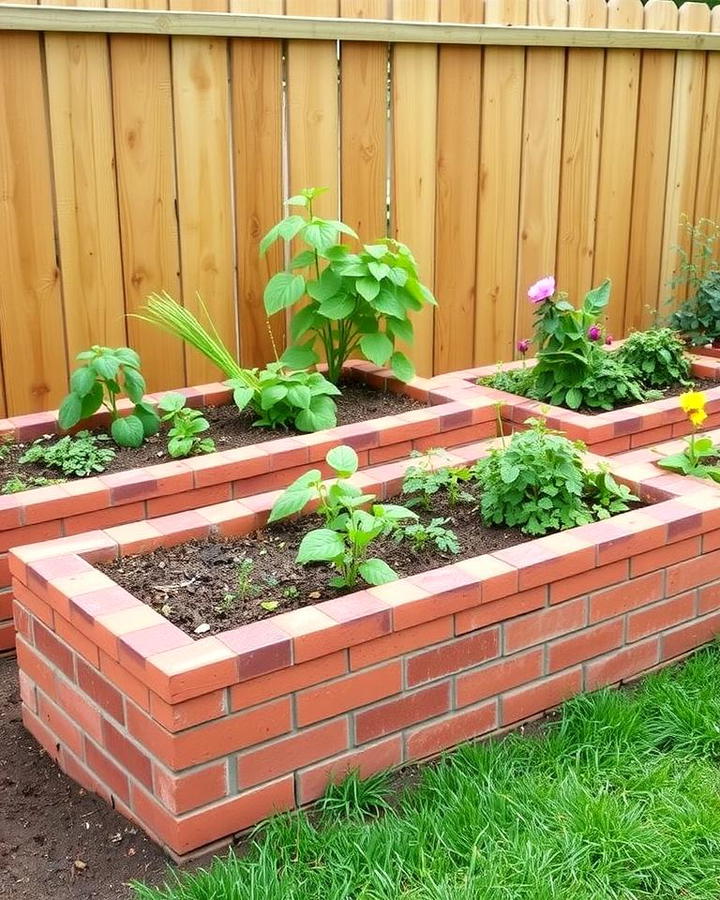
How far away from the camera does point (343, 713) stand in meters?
2.51

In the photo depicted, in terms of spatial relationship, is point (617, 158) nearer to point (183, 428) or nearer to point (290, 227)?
point (290, 227)

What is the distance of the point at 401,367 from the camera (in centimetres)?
432

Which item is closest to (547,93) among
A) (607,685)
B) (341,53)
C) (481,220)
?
(481,220)

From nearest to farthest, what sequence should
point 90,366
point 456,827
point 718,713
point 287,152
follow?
point 456,827 → point 718,713 → point 90,366 → point 287,152

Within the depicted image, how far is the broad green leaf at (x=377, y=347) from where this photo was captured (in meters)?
4.20

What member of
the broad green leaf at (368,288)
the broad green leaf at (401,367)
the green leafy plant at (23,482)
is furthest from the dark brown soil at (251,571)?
the broad green leaf at (401,367)

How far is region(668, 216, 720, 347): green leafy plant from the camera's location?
17.6 feet

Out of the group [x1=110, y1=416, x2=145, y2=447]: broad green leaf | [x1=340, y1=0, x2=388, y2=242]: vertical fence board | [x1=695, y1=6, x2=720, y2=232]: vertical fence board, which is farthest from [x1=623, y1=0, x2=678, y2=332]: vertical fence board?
[x1=110, y1=416, x2=145, y2=447]: broad green leaf

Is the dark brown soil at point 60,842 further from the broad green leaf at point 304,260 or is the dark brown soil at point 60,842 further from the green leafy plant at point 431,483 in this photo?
the broad green leaf at point 304,260

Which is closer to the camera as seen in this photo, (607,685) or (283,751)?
(283,751)

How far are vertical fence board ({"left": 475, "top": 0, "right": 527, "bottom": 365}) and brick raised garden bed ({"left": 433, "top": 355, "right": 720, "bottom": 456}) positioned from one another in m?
0.66

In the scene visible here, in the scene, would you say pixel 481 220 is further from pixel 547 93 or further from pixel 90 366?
pixel 90 366

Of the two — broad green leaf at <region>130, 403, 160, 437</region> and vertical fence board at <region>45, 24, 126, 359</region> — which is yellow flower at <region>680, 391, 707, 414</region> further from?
vertical fence board at <region>45, 24, 126, 359</region>

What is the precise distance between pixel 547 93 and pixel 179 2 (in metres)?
1.81
